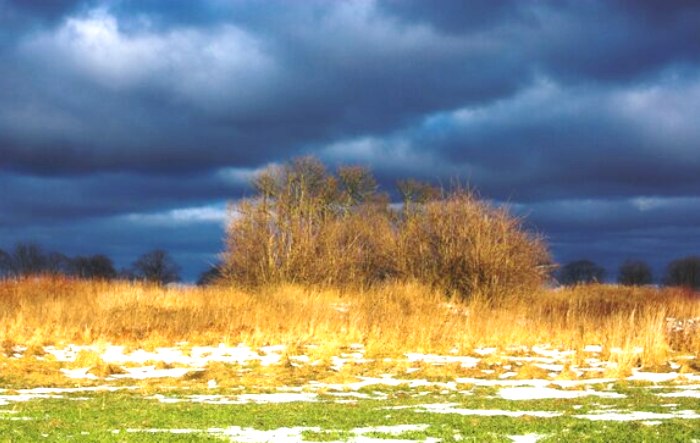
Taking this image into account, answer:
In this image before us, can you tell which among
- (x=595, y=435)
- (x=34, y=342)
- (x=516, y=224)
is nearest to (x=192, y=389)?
(x=595, y=435)

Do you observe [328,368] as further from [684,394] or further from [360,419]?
[360,419]

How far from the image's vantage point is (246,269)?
3531cm

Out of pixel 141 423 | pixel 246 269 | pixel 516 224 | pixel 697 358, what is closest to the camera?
pixel 141 423

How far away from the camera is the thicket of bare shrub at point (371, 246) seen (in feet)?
100.0

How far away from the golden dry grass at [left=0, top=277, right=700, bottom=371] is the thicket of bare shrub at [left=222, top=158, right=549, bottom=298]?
1621 millimetres

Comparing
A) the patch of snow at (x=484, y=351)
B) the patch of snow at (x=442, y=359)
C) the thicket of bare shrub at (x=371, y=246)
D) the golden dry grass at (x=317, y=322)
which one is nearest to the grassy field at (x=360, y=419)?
the patch of snow at (x=442, y=359)

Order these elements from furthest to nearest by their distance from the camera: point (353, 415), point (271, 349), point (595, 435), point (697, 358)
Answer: point (271, 349)
point (697, 358)
point (353, 415)
point (595, 435)

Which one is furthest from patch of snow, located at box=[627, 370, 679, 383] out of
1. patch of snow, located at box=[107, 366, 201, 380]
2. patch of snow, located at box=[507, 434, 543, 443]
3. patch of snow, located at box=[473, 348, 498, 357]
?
patch of snow, located at box=[107, 366, 201, 380]

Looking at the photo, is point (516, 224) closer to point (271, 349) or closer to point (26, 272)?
point (271, 349)

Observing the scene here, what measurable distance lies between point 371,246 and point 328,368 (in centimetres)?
2138

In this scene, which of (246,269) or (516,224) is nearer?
(516,224)

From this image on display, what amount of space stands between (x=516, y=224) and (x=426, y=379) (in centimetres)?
1636

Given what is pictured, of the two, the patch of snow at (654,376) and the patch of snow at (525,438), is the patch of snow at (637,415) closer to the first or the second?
the patch of snow at (525,438)

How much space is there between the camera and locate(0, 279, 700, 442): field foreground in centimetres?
884
